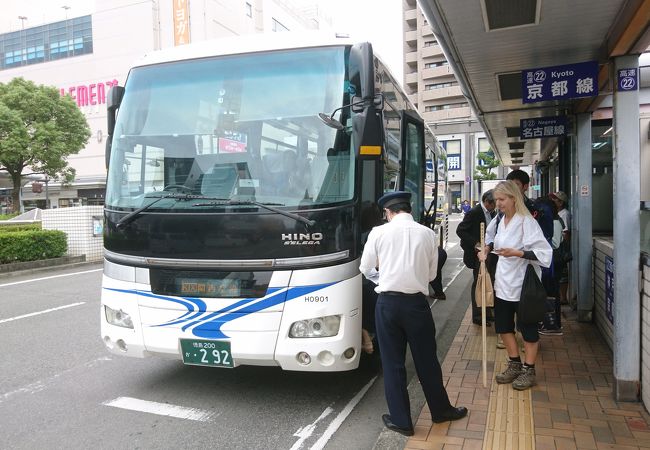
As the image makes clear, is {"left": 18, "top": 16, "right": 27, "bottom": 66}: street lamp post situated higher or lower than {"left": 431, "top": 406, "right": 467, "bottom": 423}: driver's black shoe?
higher

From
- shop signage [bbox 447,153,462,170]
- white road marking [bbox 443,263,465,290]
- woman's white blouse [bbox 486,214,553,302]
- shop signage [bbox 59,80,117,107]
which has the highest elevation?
shop signage [bbox 59,80,117,107]

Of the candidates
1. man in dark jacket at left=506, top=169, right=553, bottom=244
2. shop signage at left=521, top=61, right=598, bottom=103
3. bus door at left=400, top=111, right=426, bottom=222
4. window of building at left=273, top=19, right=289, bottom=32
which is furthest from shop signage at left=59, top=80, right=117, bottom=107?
man in dark jacket at left=506, top=169, right=553, bottom=244

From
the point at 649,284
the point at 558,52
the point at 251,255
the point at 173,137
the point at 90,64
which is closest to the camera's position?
the point at 649,284

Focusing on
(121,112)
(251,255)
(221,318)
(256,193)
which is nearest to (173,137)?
(121,112)

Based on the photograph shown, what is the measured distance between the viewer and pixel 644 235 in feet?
12.8

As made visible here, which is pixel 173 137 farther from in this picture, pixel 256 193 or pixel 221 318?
pixel 221 318

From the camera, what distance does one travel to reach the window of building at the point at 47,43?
49.0 m

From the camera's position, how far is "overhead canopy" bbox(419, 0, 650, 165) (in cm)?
398

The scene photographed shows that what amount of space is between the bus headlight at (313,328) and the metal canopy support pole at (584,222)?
4160mm

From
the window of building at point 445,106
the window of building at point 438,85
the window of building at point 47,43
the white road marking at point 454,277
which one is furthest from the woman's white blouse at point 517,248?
the window of building at point 438,85

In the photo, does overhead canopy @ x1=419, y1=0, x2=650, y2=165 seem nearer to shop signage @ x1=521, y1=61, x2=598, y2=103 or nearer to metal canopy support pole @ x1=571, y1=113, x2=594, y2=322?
shop signage @ x1=521, y1=61, x2=598, y2=103

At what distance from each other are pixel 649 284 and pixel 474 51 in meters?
2.95

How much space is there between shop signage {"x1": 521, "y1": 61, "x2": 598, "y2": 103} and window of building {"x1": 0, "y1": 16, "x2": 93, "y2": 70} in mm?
51157

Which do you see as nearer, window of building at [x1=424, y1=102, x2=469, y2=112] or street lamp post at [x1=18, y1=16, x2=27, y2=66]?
street lamp post at [x1=18, y1=16, x2=27, y2=66]
